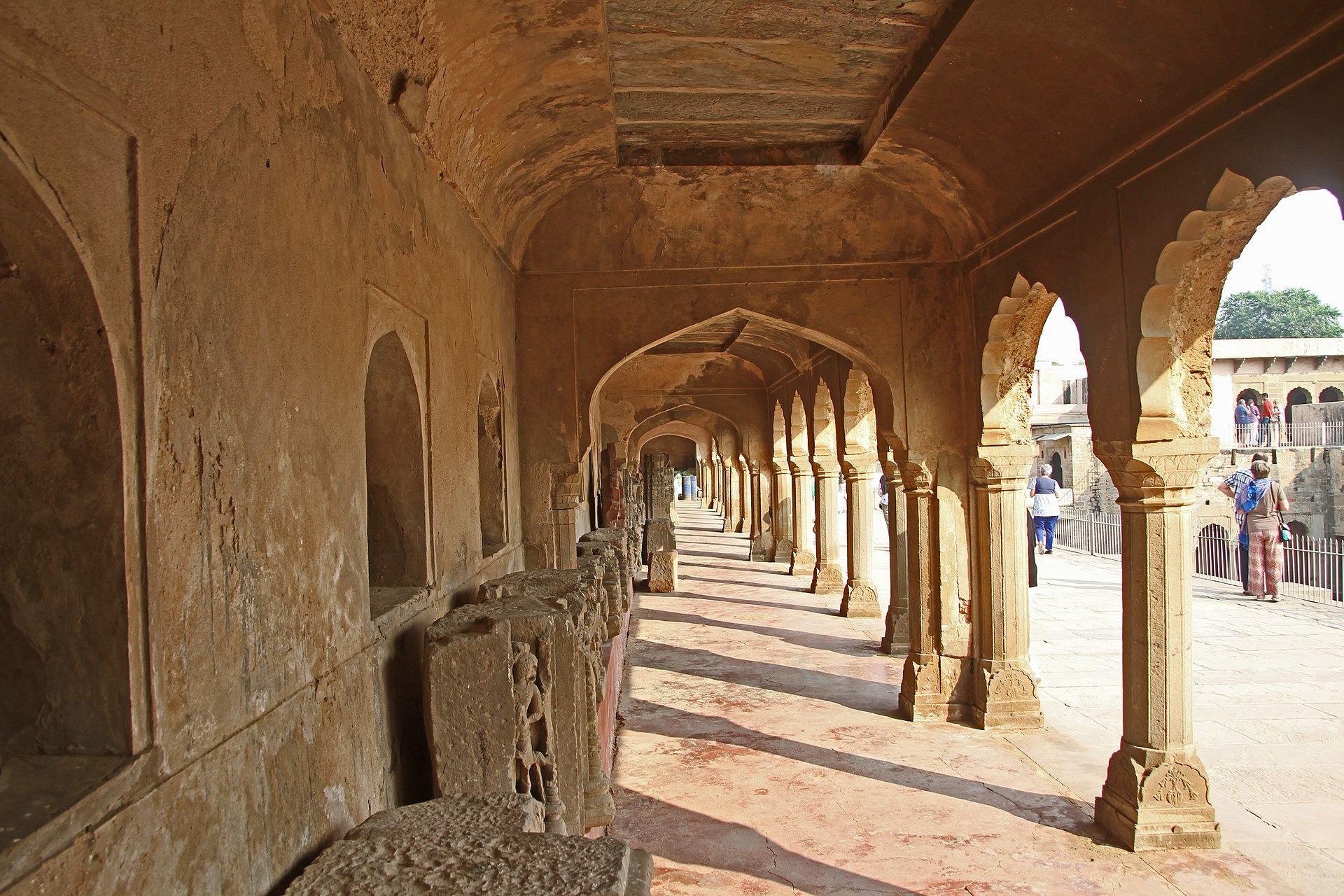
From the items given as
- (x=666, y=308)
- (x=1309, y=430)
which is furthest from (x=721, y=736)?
(x=1309, y=430)

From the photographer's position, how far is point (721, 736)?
22.8ft

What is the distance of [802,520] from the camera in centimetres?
1566

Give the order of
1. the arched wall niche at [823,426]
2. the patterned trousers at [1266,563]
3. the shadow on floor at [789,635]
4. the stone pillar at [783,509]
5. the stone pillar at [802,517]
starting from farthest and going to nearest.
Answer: the stone pillar at [783,509] → the stone pillar at [802,517] → the arched wall niche at [823,426] → the patterned trousers at [1266,563] → the shadow on floor at [789,635]

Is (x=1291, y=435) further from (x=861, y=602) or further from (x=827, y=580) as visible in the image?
(x=861, y=602)

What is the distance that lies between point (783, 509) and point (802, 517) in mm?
1531

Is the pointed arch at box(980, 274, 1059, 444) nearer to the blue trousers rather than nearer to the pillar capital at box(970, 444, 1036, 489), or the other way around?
the pillar capital at box(970, 444, 1036, 489)

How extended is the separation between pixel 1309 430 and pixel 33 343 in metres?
31.5

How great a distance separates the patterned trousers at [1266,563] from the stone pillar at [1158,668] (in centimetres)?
863

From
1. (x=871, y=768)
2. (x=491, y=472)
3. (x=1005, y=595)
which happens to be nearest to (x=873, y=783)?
(x=871, y=768)

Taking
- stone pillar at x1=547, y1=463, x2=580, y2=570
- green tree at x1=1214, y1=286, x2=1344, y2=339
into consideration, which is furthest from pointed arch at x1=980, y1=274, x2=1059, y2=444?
green tree at x1=1214, y1=286, x2=1344, y2=339

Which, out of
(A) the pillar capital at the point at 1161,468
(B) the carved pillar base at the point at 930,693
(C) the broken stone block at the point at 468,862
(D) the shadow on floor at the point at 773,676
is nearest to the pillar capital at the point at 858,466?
(D) the shadow on floor at the point at 773,676

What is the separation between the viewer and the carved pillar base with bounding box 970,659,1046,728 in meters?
6.98

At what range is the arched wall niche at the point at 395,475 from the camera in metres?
4.17

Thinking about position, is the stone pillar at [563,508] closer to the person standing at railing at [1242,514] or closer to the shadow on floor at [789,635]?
the shadow on floor at [789,635]
